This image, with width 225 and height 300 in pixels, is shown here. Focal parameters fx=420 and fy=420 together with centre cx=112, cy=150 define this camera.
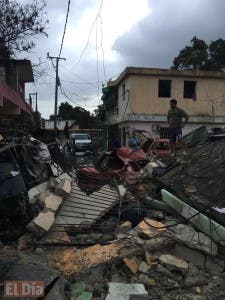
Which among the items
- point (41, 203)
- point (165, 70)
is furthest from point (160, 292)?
point (165, 70)

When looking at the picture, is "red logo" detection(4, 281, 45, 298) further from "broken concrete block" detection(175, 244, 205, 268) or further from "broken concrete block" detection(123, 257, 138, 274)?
"broken concrete block" detection(175, 244, 205, 268)

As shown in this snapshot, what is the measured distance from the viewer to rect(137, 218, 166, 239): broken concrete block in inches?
230

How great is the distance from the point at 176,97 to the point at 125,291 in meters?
23.1

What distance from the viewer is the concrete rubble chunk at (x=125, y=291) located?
4629 mm

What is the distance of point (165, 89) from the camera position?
2692cm

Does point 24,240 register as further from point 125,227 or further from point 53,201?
point 125,227

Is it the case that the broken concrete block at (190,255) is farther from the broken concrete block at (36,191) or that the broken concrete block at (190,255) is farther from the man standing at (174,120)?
the man standing at (174,120)

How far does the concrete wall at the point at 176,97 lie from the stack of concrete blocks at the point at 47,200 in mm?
18992

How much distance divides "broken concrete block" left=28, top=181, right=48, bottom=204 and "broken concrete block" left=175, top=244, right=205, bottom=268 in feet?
7.74

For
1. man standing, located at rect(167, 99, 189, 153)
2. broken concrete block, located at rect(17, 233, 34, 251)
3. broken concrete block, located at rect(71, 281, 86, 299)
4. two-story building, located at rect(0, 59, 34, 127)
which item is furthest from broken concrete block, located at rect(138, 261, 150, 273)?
two-story building, located at rect(0, 59, 34, 127)

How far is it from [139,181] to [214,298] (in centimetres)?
458

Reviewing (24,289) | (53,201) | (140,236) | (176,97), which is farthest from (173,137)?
(176,97)

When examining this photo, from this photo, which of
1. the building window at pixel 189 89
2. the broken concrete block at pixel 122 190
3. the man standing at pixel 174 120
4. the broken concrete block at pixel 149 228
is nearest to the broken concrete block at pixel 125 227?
the broken concrete block at pixel 149 228

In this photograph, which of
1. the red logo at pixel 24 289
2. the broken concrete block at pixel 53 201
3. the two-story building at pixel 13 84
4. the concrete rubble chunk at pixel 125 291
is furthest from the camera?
the two-story building at pixel 13 84
